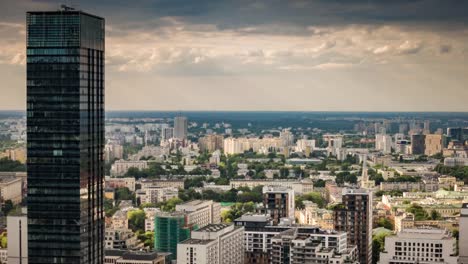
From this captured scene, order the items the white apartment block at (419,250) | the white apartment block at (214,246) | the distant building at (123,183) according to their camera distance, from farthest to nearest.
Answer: the distant building at (123,183), the white apartment block at (419,250), the white apartment block at (214,246)

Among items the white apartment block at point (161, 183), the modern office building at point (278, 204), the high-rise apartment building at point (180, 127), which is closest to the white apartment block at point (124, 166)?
the white apartment block at point (161, 183)

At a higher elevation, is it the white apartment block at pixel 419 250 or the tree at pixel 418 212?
the white apartment block at pixel 419 250

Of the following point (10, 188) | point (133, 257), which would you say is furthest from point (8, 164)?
point (133, 257)

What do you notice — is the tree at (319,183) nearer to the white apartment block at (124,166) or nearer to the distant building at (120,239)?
the white apartment block at (124,166)

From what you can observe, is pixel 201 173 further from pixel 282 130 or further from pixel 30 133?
pixel 30 133

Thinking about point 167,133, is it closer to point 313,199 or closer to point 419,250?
point 313,199

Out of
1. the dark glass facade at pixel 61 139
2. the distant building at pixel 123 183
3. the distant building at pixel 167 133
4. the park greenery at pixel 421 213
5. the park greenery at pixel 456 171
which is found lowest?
the park greenery at pixel 421 213

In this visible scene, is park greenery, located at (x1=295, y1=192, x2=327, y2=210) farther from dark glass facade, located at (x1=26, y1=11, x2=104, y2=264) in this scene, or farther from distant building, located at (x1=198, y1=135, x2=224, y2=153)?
distant building, located at (x1=198, y1=135, x2=224, y2=153)

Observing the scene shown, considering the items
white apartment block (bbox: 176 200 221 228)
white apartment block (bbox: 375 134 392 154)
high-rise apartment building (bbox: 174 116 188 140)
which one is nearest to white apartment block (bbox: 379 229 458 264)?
white apartment block (bbox: 176 200 221 228)
